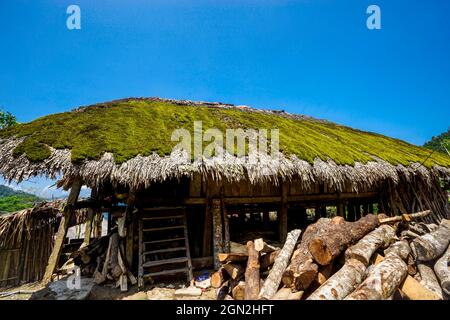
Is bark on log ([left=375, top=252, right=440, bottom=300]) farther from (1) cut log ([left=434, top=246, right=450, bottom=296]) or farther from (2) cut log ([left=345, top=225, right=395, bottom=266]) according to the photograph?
(2) cut log ([left=345, top=225, right=395, bottom=266])

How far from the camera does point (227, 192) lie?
689 cm

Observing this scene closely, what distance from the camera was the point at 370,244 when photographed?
4148mm

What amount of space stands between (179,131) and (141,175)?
2101mm

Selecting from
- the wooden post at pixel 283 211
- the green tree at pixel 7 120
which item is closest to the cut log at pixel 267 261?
the wooden post at pixel 283 211

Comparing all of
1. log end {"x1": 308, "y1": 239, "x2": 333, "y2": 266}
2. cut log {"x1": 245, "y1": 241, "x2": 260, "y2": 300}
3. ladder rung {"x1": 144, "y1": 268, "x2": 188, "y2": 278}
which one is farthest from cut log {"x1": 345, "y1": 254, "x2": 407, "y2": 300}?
ladder rung {"x1": 144, "y1": 268, "x2": 188, "y2": 278}

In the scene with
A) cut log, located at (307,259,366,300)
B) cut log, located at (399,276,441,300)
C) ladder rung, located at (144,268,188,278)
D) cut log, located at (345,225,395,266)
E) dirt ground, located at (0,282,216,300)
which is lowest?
dirt ground, located at (0,282,216,300)

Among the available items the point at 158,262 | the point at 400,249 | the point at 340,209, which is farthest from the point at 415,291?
the point at 340,209

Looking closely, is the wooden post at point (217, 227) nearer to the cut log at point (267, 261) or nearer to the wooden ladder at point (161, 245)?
the wooden ladder at point (161, 245)

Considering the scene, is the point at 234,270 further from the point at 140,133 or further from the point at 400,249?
the point at 140,133

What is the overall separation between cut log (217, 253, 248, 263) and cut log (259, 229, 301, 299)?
61 centimetres

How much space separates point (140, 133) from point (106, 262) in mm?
3247

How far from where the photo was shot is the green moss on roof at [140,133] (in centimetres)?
589

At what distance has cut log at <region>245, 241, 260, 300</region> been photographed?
3.77 m
